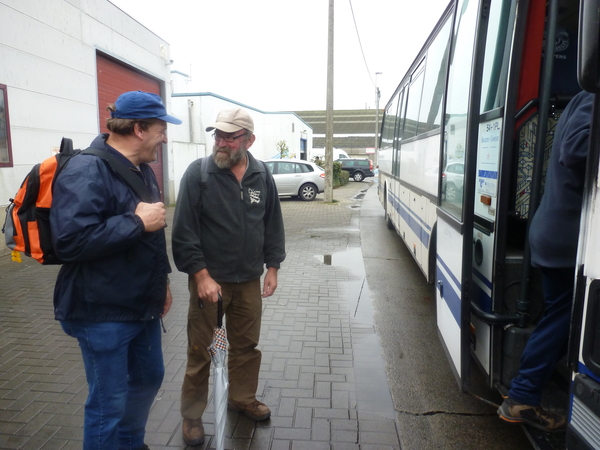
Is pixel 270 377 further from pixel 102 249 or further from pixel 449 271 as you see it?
pixel 102 249

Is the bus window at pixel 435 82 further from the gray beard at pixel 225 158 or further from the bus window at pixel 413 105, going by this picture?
the gray beard at pixel 225 158

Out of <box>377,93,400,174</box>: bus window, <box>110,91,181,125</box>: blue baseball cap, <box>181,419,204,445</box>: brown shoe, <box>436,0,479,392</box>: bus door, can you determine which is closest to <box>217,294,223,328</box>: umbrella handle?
<box>181,419,204,445</box>: brown shoe

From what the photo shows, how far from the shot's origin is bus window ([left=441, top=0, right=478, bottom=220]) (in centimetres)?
337

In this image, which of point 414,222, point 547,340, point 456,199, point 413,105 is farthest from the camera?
point 413,105

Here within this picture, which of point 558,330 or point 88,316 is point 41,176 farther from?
point 558,330

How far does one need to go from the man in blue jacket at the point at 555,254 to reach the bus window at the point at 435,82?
264 centimetres

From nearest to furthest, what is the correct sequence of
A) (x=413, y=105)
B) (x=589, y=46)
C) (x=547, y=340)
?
(x=589, y=46) < (x=547, y=340) < (x=413, y=105)

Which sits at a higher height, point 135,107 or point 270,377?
point 135,107

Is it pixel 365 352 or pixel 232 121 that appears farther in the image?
pixel 365 352

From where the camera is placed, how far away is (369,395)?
3.76 meters

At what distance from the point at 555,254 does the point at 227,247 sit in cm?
180

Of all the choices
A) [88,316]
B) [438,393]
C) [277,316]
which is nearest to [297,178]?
[277,316]

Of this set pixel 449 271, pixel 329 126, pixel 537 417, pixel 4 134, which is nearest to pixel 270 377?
pixel 449 271

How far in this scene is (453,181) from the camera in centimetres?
361
